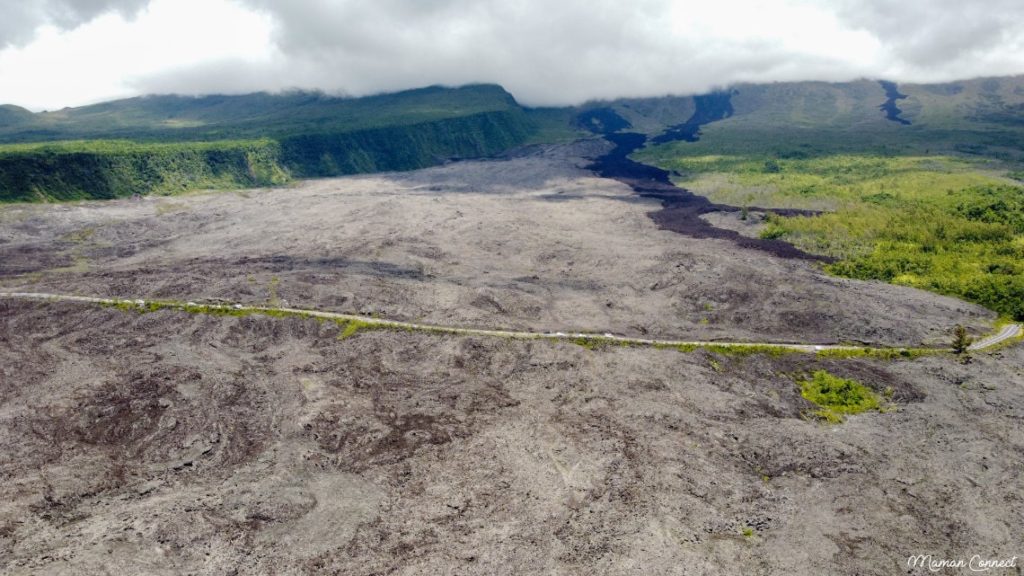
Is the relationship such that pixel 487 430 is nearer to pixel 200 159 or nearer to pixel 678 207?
pixel 678 207

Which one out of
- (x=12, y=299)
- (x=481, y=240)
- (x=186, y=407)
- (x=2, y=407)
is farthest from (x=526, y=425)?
(x=12, y=299)

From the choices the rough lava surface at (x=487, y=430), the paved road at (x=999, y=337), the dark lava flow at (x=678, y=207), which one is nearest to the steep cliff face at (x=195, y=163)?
the rough lava surface at (x=487, y=430)

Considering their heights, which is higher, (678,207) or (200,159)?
(200,159)

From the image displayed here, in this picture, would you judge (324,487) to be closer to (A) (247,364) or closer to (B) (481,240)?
(A) (247,364)

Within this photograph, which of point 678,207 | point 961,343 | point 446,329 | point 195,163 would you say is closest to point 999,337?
point 961,343

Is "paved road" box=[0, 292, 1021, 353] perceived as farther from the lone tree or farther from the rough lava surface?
the rough lava surface

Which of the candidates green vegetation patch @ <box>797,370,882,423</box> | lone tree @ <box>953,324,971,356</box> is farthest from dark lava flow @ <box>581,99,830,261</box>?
green vegetation patch @ <box>797,370,882,423</box>
